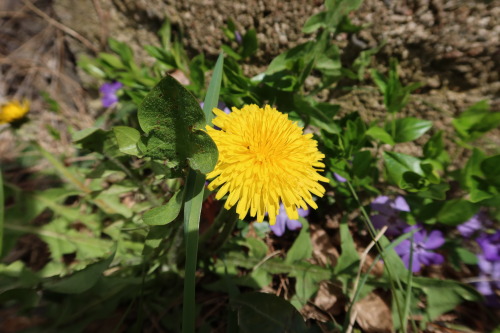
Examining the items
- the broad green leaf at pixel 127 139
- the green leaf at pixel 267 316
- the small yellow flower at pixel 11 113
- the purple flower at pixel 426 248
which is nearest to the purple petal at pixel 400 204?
the purple flower at pixel 426 248

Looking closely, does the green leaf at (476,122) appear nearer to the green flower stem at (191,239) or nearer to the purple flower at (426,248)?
the purple flower at (426,248)

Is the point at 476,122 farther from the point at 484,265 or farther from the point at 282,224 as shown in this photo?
the point at 282,224

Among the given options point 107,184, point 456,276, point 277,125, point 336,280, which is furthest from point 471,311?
point 107,184

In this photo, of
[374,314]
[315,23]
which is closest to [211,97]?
[315,23]

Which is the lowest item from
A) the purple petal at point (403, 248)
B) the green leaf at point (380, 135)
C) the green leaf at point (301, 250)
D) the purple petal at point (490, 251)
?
the green leaf at point (301, 250)

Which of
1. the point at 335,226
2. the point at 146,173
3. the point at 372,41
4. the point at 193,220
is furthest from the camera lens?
the point at 146,173

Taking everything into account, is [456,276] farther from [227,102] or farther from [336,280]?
[227,102]
